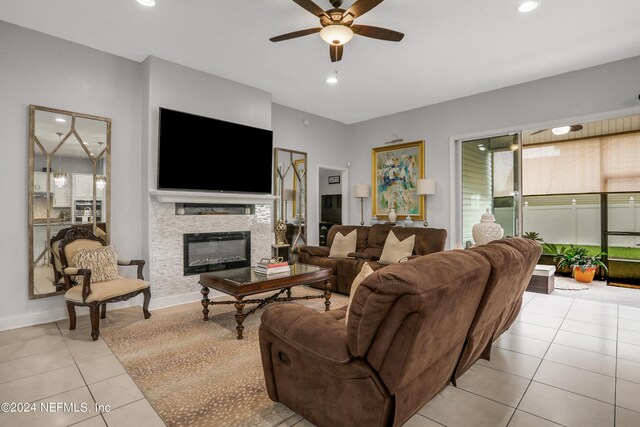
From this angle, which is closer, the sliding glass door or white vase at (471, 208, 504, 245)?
white vase at (471, 208, 504, 245)

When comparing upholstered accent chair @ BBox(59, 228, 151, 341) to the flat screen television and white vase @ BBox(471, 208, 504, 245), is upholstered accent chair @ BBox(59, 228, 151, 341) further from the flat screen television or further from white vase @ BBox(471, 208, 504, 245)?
white vase @ BBox(471, 208, 504, 245)

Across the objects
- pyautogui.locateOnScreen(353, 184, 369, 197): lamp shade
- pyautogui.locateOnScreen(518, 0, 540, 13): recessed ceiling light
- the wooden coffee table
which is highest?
pyautogui.locateOnScreen(518, 0, 540, 13): recessed ceiling light

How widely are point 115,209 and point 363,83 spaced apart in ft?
12.2

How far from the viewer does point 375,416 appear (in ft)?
4.58

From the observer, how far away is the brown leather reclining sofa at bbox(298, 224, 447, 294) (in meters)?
4.56

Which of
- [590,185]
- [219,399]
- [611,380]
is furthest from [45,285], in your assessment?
[590,185]


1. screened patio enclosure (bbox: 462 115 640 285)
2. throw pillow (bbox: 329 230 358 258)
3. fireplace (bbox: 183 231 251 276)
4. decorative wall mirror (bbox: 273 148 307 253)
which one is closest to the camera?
fireplace (bbox: 183 231 251 276)

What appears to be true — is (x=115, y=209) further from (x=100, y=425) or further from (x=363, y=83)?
(x=363, y=83)

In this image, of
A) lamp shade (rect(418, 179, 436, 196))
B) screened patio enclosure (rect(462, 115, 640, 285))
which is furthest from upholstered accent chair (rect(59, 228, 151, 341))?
screened patio enclosure (rect(462, 115, 640, 285))

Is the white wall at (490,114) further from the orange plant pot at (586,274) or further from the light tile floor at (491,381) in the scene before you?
the light tile floor at (491,381)

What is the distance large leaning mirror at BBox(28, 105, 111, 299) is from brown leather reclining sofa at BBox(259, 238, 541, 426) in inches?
119

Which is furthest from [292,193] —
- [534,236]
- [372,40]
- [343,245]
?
[534,236]

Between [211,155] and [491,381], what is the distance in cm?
396

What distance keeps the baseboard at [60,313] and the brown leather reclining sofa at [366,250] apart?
1.65m
